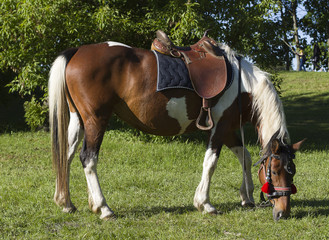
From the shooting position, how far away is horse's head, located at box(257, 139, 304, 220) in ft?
12.6

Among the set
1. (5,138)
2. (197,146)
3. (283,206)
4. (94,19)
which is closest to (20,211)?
(283,206)

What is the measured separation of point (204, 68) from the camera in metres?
4.19

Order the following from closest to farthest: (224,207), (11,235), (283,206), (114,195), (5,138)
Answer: (11,235)
(283,206)
(224,207)
(114,195)
(5,138)

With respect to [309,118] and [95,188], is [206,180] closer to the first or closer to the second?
[95,188]

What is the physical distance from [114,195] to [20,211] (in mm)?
1200

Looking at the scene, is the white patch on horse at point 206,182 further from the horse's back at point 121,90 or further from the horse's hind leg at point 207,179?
the horse's back at point 121,90

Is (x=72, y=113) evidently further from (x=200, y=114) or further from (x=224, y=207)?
(x=224, y=207)

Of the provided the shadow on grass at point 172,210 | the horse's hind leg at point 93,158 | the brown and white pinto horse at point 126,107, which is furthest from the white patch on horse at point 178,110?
the shadow on grass at point 172,210

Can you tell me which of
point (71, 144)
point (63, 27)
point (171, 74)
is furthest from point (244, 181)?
point (63, 27)

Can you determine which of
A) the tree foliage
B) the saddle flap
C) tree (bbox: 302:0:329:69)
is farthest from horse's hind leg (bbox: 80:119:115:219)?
tree (bbox: 302:0:329:69)

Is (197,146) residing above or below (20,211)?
below

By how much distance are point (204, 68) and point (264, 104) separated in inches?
29.1

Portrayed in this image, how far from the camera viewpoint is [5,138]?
995cm

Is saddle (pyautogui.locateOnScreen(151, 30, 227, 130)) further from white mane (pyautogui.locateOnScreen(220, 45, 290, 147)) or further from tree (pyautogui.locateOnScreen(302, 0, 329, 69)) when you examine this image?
tree (pyautogui.locateOnScreen(302, 0, 329, 69))
